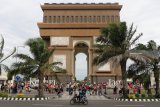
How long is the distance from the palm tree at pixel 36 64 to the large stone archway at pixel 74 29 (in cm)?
3901

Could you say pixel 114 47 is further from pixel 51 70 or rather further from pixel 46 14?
pixel 46 14

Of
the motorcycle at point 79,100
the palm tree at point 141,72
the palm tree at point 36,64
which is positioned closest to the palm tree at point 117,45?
the palm tree at point 141,72

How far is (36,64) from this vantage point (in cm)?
3231

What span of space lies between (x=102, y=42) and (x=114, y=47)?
4.47 feet

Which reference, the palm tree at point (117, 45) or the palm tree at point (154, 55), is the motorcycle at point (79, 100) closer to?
the palm tree at point (117, 45)

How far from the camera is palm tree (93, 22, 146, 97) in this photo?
31531 mm

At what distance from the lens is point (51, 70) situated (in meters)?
31.9

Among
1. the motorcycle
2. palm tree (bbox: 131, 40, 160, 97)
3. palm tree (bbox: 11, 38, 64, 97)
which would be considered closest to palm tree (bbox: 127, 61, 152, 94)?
palm tree (bbox: 131, 40, 160, 97)

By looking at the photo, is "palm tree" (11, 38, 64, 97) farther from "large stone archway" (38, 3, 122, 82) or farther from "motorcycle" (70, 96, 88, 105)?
"large stone archway" (38, 3, 122, 82)

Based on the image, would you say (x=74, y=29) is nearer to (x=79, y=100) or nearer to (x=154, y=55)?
(x=154, y=55)

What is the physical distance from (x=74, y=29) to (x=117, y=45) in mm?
46706

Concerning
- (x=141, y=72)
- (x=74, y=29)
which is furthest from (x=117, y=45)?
(x=74, y=29)

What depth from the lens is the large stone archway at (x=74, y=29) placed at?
76.8 metres

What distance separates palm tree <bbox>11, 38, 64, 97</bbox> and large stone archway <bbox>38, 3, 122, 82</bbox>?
39.0 metres
